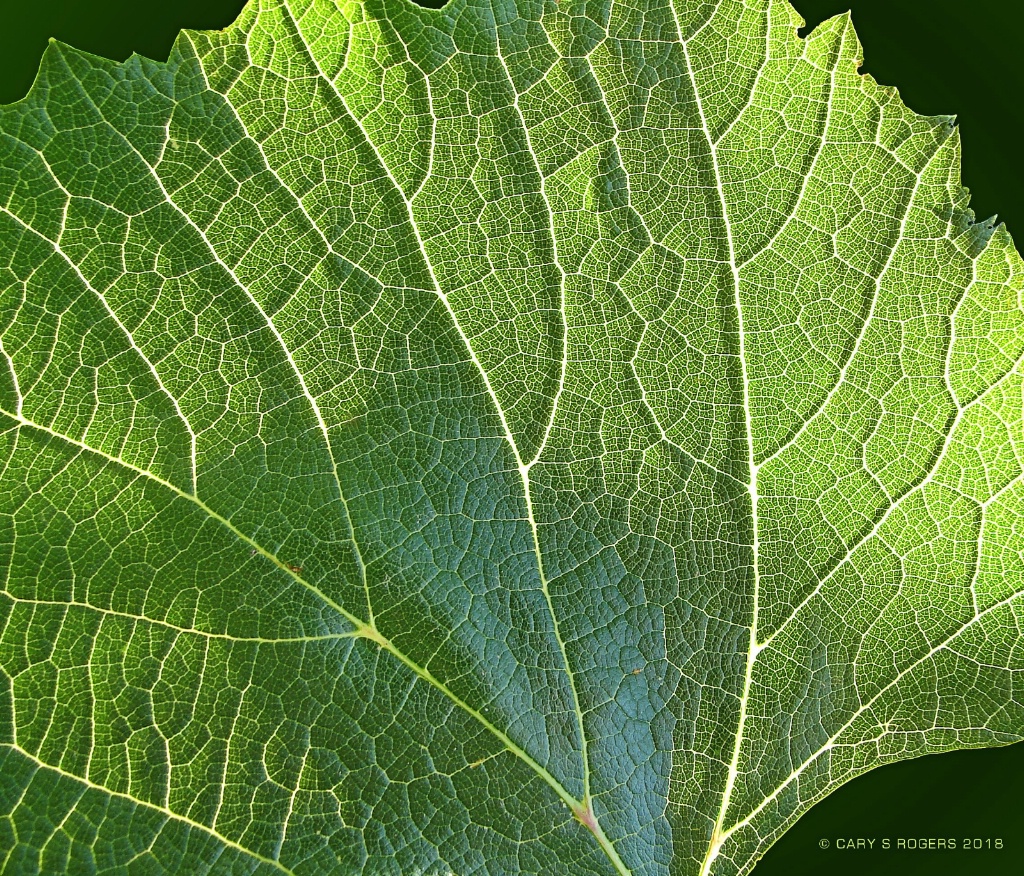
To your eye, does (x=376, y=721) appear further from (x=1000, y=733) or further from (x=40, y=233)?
(x=1000, y=733)

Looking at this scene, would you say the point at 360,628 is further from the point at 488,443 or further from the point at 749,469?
the point at 749,469

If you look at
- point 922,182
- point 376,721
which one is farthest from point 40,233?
point 922,182

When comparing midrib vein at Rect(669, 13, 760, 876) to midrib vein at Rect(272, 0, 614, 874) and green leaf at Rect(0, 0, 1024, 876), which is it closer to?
green leaf at Rect(0, 0, 1024, 876)


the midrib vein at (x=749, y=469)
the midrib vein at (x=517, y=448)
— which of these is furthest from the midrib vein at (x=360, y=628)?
the midrib vein at (x=749, y=469)

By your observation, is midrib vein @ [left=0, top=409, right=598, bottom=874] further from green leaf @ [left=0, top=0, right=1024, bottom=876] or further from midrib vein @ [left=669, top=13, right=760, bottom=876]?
midrib vein @ [left=669, top=13, right=760, bottom=876]

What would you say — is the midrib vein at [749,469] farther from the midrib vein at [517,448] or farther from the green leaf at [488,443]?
the midrib vein at [517,448]

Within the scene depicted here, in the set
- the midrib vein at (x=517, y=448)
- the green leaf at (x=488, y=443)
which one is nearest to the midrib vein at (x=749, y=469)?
the green leaf at (x=488, y=443)

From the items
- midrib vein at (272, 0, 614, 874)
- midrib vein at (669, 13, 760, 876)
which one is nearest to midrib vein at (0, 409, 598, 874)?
midrib vein at (272, 0, 614, 874)

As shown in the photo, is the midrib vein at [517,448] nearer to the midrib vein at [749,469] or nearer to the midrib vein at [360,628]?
the midrib vein at [360,628]
